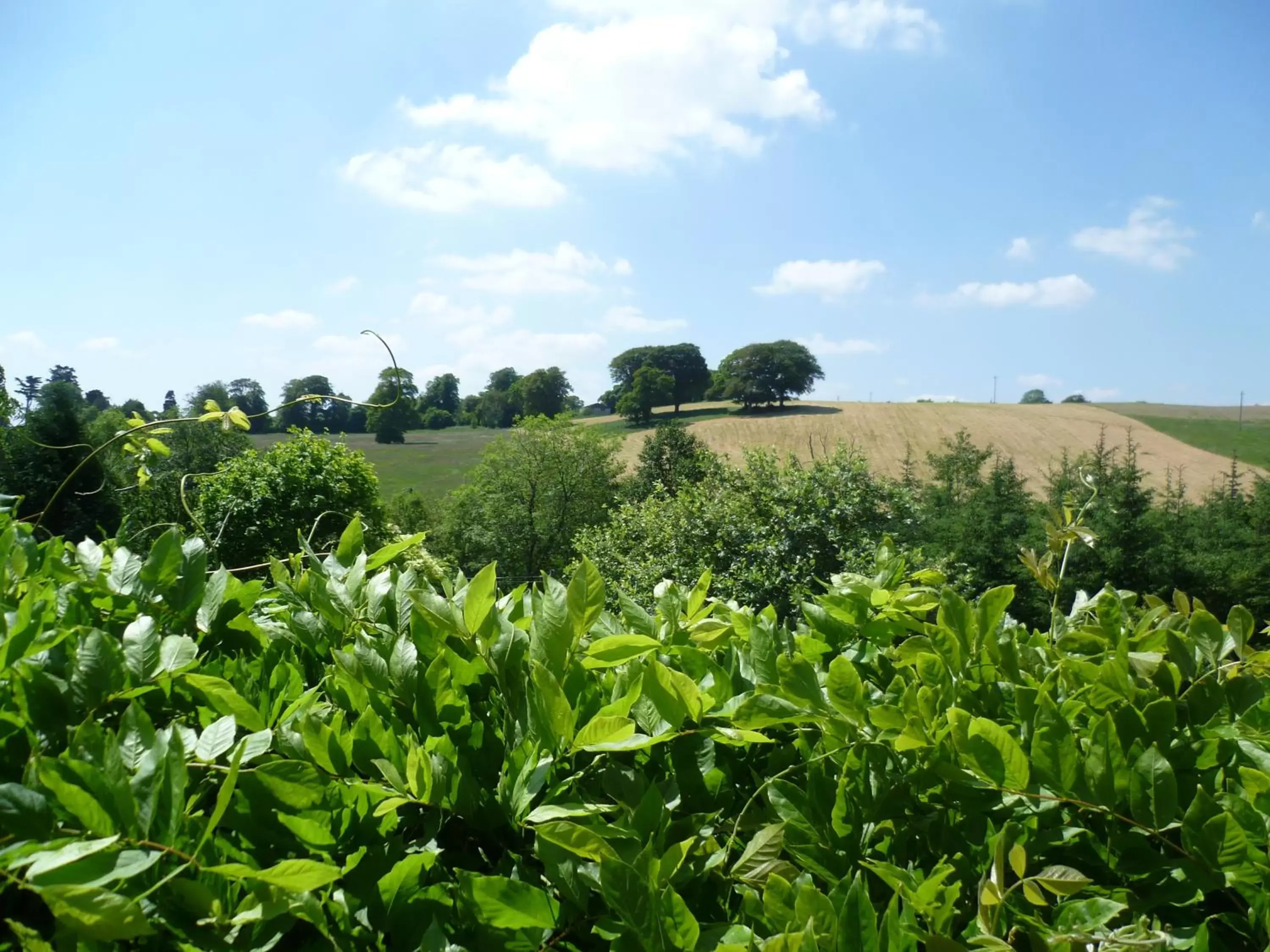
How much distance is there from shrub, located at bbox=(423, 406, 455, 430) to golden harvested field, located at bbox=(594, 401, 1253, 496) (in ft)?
86.6

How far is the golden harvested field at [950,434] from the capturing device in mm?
50438

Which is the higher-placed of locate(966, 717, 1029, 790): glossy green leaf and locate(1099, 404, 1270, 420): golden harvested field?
locate(1099, 404, 1270, 420): golden harvested field

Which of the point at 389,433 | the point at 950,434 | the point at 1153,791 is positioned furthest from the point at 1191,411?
the point at 1153,791

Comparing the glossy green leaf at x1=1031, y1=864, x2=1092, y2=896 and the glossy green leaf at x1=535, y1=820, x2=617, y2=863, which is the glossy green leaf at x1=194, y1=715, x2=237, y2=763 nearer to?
the glossy green leaf at x1=535, y1=820, x2=617, y2=863

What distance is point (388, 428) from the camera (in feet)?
200

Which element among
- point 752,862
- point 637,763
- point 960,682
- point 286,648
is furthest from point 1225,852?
point 286,648

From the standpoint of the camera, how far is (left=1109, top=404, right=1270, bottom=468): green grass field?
5494 centimetres

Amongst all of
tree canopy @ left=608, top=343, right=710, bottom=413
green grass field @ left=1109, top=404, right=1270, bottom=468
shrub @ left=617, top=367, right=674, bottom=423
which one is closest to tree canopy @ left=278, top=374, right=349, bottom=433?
shrub @ left=617, top=367, right=674, bottom=423

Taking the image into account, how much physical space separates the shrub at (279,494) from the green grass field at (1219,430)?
5332cm

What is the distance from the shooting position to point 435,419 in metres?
79.2

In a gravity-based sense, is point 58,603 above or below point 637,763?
above

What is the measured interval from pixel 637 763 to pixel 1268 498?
3978 cm

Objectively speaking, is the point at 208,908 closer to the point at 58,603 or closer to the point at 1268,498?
the point at 58,603

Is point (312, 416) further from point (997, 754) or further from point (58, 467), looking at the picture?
point (997, 754)
